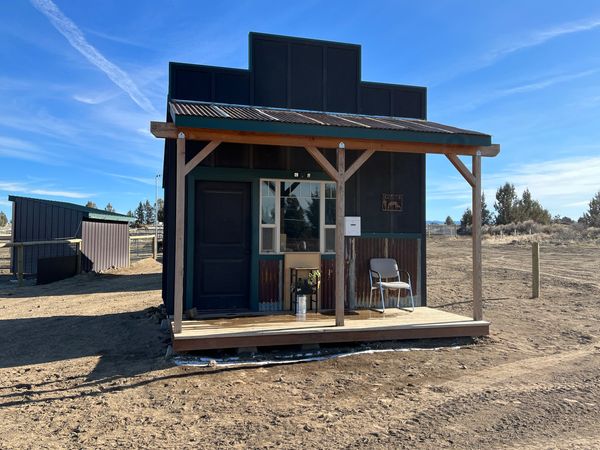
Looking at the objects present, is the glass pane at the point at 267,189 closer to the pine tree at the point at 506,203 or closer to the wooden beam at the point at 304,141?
the wooden beam at the point at 304,141

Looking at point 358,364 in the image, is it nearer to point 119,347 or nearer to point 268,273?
point 268,273

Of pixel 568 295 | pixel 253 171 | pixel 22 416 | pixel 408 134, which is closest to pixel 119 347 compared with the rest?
pixel 22 416

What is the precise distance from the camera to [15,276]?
46.7ft

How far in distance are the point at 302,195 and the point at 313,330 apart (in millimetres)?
2420

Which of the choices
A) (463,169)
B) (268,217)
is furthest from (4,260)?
(463,169)

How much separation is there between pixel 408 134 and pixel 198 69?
3.36 metres

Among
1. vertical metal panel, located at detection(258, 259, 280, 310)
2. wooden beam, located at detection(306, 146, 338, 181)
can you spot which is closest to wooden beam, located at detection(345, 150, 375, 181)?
wooden beam, located at detection(306, 146, 338, 181)

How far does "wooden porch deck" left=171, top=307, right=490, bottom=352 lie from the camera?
523 centimetres

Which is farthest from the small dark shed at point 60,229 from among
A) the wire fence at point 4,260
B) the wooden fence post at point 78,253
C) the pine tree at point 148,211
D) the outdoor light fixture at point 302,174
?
the pine tree at point 148,211

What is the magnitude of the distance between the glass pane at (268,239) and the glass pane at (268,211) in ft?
0.45

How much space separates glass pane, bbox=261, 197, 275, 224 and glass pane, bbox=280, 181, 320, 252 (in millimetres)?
148

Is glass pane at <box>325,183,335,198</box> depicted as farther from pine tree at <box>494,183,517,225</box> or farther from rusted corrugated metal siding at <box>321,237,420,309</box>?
pine tree at <box>494,183,517,225</box>

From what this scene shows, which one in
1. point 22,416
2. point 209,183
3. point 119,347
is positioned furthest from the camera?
point 209,183

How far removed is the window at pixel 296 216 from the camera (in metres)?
7.02
